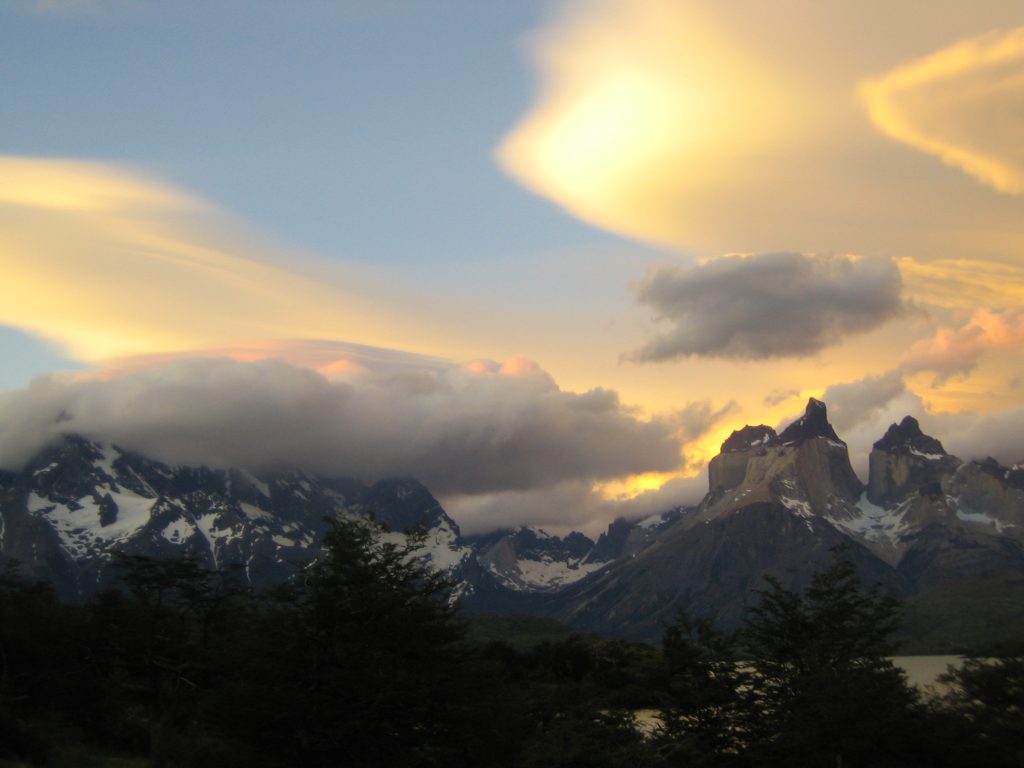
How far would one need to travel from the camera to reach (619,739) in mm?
55594

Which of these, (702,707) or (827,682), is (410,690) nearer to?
(702,707)

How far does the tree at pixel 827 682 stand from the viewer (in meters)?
46.8

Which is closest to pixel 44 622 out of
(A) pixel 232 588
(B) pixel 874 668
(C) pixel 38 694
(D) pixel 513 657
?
(C) pixel 38 694

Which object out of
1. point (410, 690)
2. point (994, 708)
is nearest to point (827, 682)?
point (994, 708)

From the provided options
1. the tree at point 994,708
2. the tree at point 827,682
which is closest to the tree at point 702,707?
the tree at point 827,682

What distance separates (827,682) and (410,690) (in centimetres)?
2318

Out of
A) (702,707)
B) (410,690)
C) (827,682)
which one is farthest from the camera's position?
(702,707)

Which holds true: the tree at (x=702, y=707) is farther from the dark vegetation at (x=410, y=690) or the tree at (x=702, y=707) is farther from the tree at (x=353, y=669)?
the tree at (x=353, y=669)

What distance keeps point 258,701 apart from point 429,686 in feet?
22.1

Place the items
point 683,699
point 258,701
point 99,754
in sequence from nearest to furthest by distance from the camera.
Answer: point 258,701 < point 683,699 < point 99,754

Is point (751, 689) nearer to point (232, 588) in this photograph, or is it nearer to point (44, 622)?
point (232, 588)

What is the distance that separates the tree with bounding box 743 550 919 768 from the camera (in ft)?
154

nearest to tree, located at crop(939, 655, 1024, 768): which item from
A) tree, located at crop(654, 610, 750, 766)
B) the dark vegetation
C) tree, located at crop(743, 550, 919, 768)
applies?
the dark vegetation

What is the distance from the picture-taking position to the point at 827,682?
51.2 m
